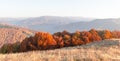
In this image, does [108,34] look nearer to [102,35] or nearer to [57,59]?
[102,35]

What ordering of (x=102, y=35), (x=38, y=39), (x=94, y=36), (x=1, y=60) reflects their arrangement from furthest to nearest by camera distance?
(x=102, y=35) → (x=94, y=36) → (x=38, y=39) → (x=1, y=60)

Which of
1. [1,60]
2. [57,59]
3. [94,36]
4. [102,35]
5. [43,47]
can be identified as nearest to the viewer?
[1,60]

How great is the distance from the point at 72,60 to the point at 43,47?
80024mm

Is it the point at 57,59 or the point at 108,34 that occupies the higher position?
the point at 57,59

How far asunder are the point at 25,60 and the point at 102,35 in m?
123

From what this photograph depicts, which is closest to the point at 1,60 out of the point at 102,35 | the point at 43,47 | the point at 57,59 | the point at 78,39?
the point at 57,59

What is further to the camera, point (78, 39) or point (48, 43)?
point (78, 39)

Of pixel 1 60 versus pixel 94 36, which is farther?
pixel 94 36

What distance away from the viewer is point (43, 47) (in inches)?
3770

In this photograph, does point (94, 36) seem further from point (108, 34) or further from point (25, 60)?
point (25, 60)

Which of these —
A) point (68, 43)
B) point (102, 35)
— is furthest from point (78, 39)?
point (102, 35)

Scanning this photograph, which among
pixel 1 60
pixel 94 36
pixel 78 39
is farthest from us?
pixel 94 36

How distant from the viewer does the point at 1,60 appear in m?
15.2

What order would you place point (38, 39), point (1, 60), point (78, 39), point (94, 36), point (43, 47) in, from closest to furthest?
point (1, 60) < point (43, 47) < point (38, 39) < point (78, 39) < point (94, 36)
